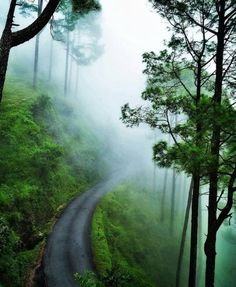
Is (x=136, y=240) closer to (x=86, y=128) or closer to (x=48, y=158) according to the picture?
(x=48, y=158)

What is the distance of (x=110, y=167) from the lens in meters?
43.5

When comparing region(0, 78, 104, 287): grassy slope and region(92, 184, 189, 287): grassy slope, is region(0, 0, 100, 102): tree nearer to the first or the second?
region(0, 78, 104, 287): grassy slope

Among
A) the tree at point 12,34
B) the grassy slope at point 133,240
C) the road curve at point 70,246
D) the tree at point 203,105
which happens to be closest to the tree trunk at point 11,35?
the tree at point 12,34

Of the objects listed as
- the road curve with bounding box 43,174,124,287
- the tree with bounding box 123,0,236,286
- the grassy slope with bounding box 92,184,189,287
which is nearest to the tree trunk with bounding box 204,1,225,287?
the tree with bounding box 123,0,236,286

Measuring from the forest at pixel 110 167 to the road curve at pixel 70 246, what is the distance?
85mm

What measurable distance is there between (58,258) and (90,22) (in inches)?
1560

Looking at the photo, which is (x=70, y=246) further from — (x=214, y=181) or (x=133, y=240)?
(x=214, y=181)

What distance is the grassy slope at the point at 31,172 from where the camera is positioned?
604 inches

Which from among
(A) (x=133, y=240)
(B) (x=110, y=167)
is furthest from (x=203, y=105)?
(B) (x=110, y=167)

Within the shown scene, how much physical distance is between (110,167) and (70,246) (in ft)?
84.2

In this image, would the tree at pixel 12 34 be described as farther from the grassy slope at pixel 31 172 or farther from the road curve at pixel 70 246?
the road curve at pixel 70 246

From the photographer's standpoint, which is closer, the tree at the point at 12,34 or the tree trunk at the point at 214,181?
the tree at the point at 12,34

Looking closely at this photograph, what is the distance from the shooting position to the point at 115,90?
8719 cm

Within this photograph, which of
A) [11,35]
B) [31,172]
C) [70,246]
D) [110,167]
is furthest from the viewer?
[110,167]
